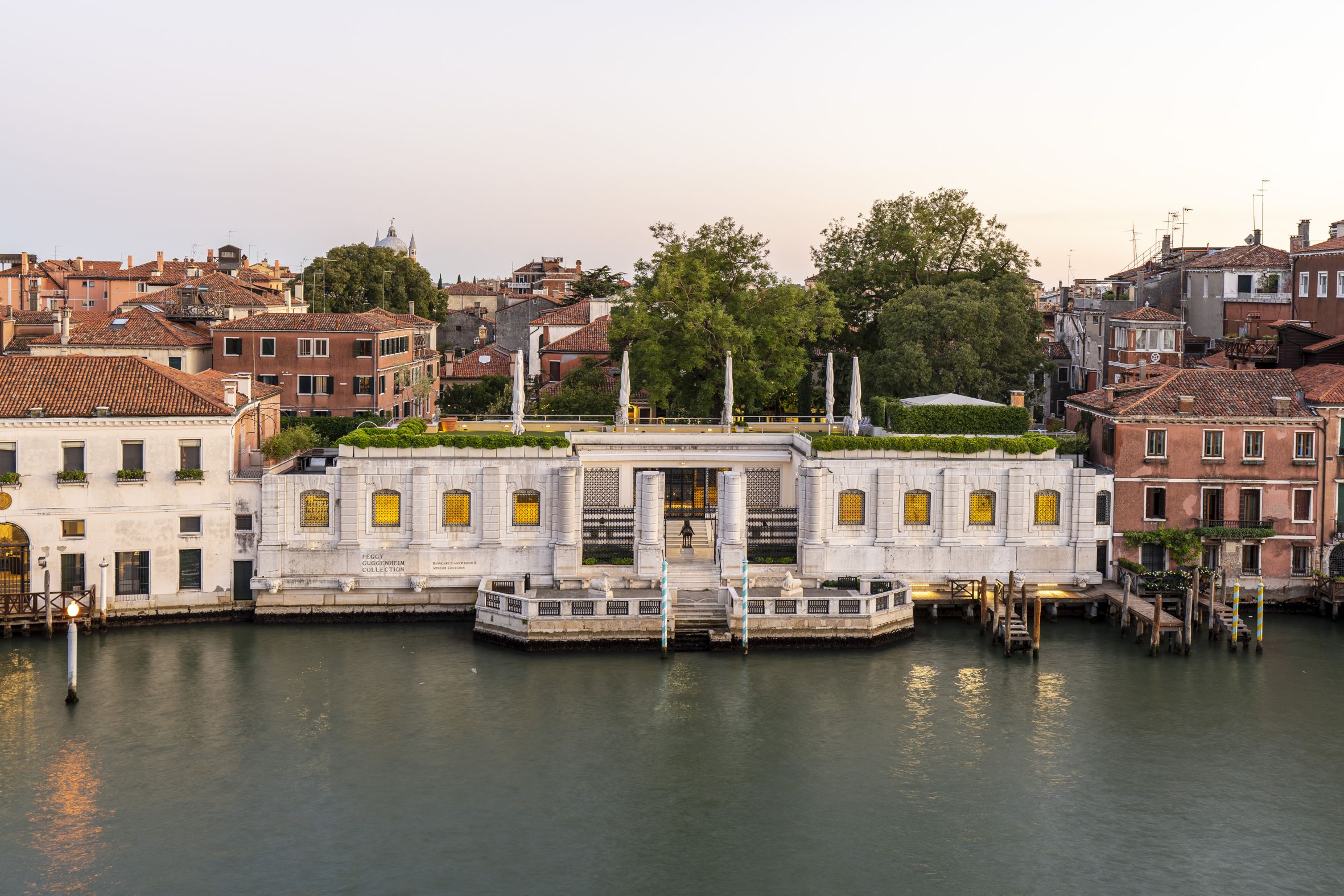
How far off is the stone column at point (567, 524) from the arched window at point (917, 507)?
1090cm

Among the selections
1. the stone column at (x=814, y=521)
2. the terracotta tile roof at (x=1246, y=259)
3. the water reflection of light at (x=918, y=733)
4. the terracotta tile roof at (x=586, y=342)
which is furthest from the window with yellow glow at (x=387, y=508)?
the terracotta tile roof at (x=1246, y=259)

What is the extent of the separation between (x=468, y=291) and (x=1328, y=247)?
10515cm

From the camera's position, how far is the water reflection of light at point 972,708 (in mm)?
34188

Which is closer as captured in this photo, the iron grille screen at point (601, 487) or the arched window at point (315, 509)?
the arched window at point (315, 509)

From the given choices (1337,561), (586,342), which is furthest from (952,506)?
(586,342)

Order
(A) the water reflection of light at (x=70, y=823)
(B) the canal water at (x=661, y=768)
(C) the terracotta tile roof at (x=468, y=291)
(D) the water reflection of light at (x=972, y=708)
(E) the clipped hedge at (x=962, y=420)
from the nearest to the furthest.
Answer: (A) the water reflection of light at (x=70, y=823)
(B) the canal water at (x=661, y=768)
(D) the water reflection of light at (x=972, y=708)
(E) the clipped hedge at (x=962, y=420)
(C) the terracotta tile roof at (x=468, y=291)

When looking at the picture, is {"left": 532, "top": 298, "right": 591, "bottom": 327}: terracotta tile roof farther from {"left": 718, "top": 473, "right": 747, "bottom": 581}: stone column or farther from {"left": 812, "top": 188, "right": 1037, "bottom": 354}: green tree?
{"left": 718, "top": 473, "right": 747, "bottom": 581}: stone column

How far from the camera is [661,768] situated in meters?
33.0

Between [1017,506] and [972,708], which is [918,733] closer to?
[972,708]

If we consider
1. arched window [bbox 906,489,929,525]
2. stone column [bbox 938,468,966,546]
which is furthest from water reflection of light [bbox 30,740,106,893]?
stone column [bbox 938,468,966,546]

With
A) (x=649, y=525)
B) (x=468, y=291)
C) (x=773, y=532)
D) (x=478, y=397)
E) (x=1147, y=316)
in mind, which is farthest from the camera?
(x=468, y=291)

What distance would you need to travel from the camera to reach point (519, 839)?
29.0m

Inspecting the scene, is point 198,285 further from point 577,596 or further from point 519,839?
point 519,839

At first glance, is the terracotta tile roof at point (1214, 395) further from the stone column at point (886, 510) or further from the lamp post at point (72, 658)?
the lamp post at point (72, 658)
